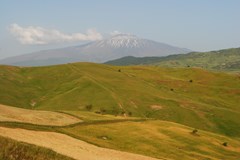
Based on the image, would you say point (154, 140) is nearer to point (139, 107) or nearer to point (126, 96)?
point (139, 107)

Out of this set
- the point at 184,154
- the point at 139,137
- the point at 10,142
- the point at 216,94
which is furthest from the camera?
the point at 216,94

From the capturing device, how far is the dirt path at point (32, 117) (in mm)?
57281

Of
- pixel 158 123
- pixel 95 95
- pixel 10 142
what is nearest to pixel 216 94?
pixel 95 95

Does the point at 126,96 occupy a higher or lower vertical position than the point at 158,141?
lower

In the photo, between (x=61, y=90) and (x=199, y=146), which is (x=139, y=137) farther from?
(x=61, y=90)

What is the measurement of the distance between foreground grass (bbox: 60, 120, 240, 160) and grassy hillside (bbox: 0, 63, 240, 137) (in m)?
47.3

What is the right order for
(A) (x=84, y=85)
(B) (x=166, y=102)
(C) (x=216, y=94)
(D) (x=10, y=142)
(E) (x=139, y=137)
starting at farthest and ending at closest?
(C) (x=216, y=94) → (A) (x=84, y=85) → (B) (x=166, y=102) → (E) (x=139, y=137) → (D) (x=10, y=142)

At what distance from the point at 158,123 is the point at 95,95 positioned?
62.7 m

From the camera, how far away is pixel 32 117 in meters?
63.8

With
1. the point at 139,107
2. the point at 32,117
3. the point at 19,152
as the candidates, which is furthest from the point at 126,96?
the point at 19,152

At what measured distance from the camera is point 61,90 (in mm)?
165875

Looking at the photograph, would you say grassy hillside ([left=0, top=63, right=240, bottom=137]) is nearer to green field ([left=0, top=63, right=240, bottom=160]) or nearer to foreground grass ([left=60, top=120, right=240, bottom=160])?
green field ([left=0, top=63, right=240, bottom=160])

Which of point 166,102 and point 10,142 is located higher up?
point 10,142

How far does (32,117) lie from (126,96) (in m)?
90.5
